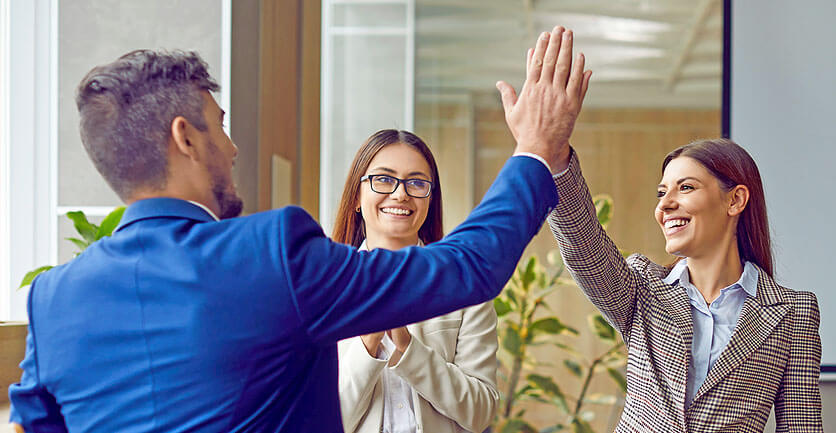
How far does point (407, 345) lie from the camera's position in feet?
4.70

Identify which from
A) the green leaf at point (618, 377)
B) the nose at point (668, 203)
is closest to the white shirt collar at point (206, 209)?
the nose at point (668, 203)

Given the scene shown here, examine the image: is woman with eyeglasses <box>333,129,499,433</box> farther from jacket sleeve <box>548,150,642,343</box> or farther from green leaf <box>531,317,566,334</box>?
green leaf <box>531,317,566,334</box>

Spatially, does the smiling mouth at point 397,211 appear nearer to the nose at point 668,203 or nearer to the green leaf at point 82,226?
the nose at point 668,203

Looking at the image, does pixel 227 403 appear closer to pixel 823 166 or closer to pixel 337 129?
pixel 823 166

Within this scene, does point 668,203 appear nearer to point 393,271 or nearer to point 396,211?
point 396,211

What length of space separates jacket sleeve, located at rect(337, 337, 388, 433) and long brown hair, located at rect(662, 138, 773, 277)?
0.82 m

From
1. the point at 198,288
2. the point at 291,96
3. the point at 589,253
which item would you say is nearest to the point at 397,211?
the point at 589,253

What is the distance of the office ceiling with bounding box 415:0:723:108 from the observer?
15.2 ft

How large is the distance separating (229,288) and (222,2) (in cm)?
194

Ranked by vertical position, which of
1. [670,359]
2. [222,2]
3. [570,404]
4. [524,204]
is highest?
[222,2]

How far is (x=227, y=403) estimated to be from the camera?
0.88 meters

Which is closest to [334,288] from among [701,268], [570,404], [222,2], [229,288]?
[229,288]

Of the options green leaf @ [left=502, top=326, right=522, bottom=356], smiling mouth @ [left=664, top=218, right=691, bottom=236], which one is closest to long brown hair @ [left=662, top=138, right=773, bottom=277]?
smiling mouth @ [left=664, top=218, right=691, bottom=236]

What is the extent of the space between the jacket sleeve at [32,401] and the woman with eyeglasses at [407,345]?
1.90 ft
